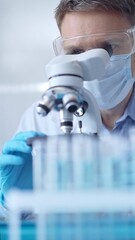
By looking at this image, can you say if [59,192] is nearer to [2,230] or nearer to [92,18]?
[2,230]

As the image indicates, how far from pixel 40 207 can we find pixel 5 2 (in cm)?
150

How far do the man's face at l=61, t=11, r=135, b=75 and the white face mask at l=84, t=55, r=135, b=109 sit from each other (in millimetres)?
34

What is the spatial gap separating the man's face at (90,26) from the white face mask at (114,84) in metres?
0.03

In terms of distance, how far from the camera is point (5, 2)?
5.55 ft

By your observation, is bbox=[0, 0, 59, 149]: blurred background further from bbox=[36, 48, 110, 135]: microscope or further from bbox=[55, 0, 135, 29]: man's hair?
bbox=[36, 48, 110, 135]: microscope

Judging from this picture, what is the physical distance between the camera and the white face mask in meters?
1.03

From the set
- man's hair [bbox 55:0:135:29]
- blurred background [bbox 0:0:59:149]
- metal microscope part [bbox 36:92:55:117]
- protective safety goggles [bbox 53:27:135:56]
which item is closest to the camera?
metal microscope part [bbox 36:92:55:117]

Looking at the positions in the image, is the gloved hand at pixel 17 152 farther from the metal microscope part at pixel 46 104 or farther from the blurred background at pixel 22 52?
the blurred background at pixel 22 52

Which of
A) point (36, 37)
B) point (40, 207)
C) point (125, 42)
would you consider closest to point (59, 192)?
point (40, 207)

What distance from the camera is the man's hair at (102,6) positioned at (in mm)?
1050

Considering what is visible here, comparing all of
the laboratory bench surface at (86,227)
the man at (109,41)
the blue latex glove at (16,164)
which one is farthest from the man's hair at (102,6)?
the laboratory bench surface at (86,227)

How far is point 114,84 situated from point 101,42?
6.6 inches

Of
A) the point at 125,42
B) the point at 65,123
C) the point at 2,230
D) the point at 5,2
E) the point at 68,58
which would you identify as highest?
the point at 5,2

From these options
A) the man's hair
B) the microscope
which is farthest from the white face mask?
the microscope
